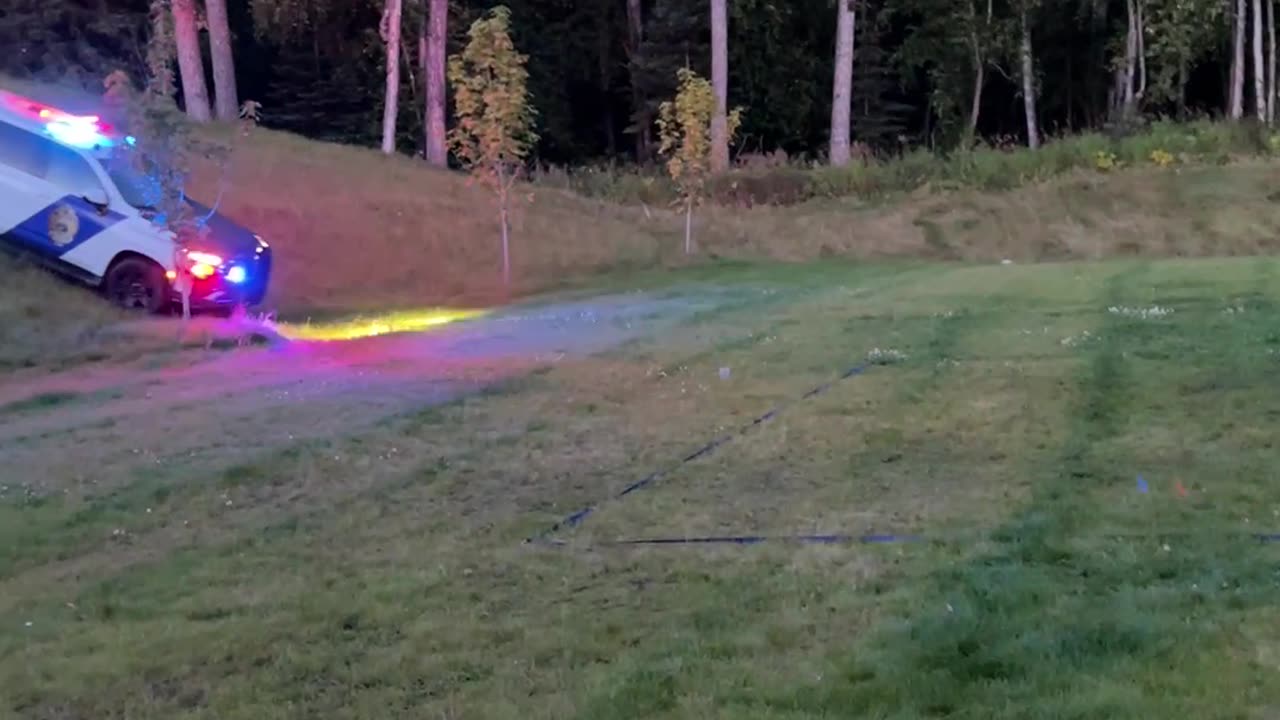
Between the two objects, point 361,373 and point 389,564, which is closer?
point 389,564

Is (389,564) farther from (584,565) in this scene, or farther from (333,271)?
(333,271)

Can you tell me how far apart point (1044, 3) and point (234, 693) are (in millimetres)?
40207

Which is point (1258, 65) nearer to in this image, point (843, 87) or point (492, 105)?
point (843, 87)

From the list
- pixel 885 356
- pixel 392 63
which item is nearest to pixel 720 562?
pixel 885 356

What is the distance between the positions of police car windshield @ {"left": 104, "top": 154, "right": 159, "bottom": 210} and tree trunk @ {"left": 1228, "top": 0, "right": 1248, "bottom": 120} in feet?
89.6

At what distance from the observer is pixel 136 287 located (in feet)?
54.1

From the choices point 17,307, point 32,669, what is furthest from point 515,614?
point 17,307

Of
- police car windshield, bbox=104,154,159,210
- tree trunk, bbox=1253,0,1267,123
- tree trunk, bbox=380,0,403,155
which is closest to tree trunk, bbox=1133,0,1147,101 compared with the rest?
tree trunk, bbox=1253,0,1267,123

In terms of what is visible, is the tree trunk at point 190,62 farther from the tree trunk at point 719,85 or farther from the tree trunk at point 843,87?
the tree trunk at point 843,87

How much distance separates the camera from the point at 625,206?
2748cm

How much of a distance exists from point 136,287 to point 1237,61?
94.4 ft

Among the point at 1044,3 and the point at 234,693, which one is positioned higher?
the point at 1044,3

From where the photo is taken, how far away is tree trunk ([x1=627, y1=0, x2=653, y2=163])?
42.7 meters

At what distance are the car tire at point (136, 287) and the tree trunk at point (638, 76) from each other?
25.7 metres
